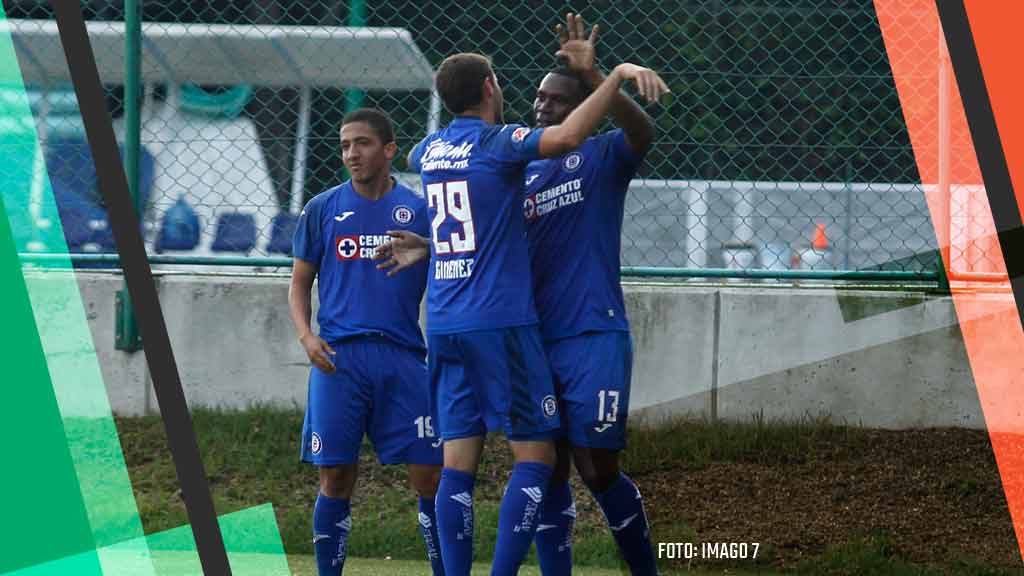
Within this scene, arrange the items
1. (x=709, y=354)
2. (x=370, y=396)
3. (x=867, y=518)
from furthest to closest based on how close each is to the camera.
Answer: (x=709, y=354)
(x=867, y=518)
(x=370, y=396)

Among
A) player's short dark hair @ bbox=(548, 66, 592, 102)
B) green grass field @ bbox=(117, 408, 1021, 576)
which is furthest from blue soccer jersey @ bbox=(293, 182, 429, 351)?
green grass field @ bbox=(117, 408, 1021, 576)

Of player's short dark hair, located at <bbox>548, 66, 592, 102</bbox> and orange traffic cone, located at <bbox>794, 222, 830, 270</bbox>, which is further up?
player's short dark hair, located at <bbox>548, 66, 592, 102</bbox>

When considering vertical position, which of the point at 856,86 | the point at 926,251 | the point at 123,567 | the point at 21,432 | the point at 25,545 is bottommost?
the point at 123,567

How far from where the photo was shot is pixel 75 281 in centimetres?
746

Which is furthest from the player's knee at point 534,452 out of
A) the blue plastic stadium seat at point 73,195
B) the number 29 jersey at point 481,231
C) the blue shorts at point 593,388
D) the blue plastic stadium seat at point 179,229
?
the blue plastic stadium seat at point 73,195

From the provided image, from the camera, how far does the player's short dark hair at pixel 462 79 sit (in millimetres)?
4695

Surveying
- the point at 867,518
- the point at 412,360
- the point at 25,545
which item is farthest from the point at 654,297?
Answer: the point at 25,545

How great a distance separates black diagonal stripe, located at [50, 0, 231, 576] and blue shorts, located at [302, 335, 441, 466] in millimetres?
3990

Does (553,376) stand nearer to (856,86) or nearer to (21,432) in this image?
(21,432)

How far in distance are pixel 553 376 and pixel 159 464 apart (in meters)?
3.17

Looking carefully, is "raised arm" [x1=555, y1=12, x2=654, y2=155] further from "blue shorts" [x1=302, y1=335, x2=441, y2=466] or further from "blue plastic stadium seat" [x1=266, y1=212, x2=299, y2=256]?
"blue plastic stadium seat" [x1=266, y1=212, x2=299, y2=256]

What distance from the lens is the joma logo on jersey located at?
5.20 meters

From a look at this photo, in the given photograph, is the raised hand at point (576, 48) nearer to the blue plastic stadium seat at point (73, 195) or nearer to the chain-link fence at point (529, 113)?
the chain-link fence at point (529, 113)

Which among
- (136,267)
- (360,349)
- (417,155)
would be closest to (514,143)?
(417,155)
